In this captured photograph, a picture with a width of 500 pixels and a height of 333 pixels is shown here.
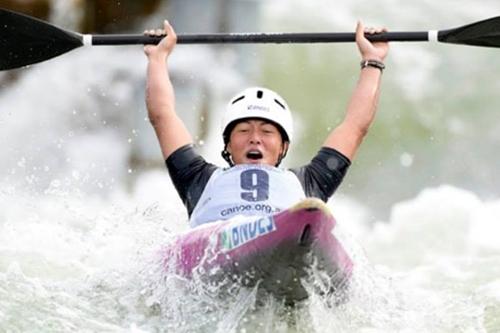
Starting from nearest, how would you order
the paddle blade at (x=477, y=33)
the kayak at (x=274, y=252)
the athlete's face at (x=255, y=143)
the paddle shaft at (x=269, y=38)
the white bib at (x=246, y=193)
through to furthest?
the kayak at (x=274, y=252), the white bib at (x=246, y=193), the athlete's face at (x=255, y=143), the paddle shaft at (x=269, y=38), the paddle blade at (x=477, y=33)

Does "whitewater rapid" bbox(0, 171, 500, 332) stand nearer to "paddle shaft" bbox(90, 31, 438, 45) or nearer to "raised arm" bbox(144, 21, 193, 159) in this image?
"raised arm" bbox(144, 21, 193, 159)

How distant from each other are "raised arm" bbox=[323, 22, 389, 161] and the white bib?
0.30 m

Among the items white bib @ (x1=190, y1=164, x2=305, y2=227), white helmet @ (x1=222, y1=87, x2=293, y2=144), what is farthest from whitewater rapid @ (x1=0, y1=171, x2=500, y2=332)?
white helmet @ (x1=222, y1=87, x2=293, y2=144)

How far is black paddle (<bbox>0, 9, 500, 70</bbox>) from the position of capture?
5.12 m

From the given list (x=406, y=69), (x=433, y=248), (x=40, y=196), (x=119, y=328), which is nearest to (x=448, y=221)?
(x=433, y=248)

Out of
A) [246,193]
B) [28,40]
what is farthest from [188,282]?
[28,40]

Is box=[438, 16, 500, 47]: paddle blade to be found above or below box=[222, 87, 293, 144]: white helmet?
above

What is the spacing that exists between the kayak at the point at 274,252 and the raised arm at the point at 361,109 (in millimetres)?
777

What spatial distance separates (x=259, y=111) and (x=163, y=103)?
427mm

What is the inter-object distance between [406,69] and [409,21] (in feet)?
1.34

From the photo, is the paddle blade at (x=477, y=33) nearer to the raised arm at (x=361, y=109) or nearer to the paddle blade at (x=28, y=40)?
the raised arm at (x=361, y=109)

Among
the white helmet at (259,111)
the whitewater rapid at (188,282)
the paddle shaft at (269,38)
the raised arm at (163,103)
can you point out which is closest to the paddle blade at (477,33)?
the paddle shaft at (269,38)

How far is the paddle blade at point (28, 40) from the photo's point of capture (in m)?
5.47

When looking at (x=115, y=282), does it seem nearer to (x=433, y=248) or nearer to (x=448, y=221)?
(x=433, y=248)
